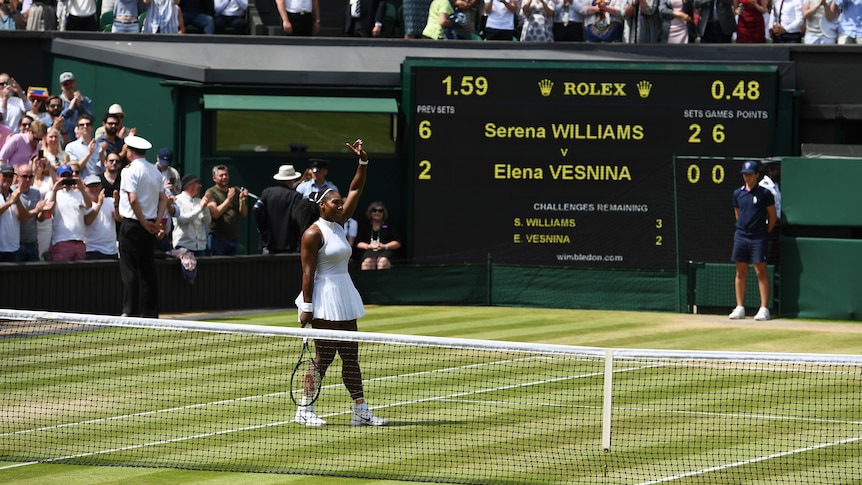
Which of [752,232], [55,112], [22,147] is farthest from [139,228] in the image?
[752,232]

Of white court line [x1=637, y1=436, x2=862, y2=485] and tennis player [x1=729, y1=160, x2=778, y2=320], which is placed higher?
tennis player [x1=729, y1=160, x2=778, y2=320]

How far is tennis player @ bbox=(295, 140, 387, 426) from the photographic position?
Answer: 11.5m

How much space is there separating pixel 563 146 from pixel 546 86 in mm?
926

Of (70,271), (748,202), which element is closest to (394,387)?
(70,271)

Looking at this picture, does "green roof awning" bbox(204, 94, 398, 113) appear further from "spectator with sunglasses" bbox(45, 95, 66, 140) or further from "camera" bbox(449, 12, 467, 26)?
"camera" bbox(449, 12, 467, 26)

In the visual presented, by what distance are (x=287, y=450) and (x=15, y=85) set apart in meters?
12.3

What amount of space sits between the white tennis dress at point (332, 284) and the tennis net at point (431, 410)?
0.93 metres

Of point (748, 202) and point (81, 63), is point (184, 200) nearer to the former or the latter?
point (81, 63)

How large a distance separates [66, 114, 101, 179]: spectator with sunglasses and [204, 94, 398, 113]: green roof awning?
237cm

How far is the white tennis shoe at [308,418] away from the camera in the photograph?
11.6 m

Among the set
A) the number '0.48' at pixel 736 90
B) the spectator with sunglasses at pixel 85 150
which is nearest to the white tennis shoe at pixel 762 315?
the number '0.48' at pixel 736 90

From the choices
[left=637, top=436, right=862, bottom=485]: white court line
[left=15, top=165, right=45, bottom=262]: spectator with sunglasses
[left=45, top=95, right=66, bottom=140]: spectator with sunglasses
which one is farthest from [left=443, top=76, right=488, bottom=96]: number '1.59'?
[left=637, top=436, right=862, bottom=485]: white court line

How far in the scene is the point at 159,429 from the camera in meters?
11.6

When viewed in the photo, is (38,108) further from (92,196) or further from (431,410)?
(431,410)
